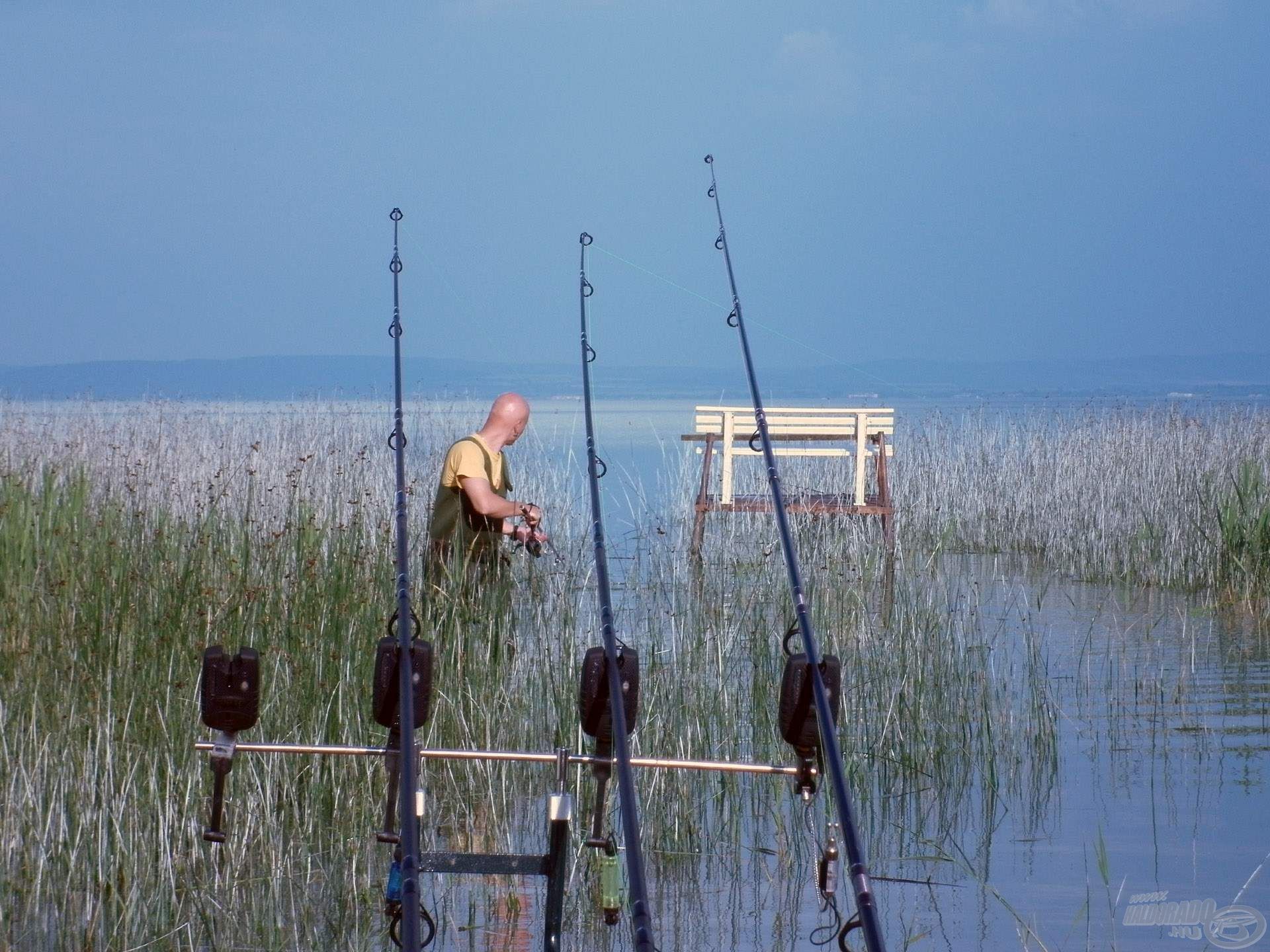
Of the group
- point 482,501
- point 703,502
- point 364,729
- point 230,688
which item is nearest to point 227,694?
point 230,688

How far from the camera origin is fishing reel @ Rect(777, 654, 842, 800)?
1.92 metres

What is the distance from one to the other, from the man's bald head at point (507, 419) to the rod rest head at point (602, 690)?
336cm

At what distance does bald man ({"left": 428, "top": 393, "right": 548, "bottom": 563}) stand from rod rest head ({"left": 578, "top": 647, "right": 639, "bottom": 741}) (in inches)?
114

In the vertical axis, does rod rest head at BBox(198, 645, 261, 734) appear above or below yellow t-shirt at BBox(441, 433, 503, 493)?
below

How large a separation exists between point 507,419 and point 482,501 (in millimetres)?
472

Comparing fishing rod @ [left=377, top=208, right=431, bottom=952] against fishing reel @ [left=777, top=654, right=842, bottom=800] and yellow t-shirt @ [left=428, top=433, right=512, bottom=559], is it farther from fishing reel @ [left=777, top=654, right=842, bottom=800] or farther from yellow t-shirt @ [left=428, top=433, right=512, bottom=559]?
yellow t-shirt @ [left=428, top=433, right=512, bottom=559]

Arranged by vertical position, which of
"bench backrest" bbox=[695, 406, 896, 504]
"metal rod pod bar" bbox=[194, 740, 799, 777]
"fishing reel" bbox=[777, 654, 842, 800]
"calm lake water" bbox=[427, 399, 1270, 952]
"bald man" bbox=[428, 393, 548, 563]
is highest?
"bench backrest" bbox=[695, 406, 896, 504]

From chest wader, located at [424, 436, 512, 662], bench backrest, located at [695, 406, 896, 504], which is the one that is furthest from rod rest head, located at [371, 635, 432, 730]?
bench backrest, located at [695, 406, 896, 504]

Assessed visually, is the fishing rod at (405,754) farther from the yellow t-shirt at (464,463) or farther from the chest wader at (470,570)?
the yellow t-shirt at (464,463)

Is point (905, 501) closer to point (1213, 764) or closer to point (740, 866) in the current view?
point (1213, 764)

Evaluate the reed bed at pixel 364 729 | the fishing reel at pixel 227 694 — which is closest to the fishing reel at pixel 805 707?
the fishing reel at pixel 227 694

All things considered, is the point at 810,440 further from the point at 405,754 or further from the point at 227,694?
the point at 405,754

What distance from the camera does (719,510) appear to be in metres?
8.20
